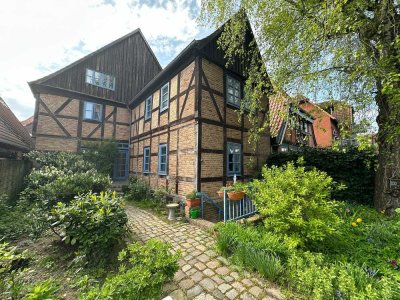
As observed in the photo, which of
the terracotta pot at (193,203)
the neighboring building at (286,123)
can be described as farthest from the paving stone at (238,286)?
the neighboring building at (286,123)

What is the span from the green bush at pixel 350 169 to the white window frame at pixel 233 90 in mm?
3891

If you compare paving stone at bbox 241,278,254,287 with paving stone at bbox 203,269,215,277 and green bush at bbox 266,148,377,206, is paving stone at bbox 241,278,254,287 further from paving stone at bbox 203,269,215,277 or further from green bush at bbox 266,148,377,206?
green bush at bbox 266,148,377,206

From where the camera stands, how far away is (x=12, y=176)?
7.00 m

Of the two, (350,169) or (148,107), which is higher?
(148,107)

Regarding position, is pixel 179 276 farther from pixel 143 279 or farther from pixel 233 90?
pixel 233 90

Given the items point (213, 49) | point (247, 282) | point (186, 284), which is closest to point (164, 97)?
point (213, 49)

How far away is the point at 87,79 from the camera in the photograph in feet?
37.3

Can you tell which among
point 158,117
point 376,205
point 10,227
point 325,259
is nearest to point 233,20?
point 158,117

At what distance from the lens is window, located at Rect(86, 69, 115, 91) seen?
1145cm

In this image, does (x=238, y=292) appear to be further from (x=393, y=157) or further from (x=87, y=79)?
(x=87, y=79)

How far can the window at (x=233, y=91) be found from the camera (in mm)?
7795

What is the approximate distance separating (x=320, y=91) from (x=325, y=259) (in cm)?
497

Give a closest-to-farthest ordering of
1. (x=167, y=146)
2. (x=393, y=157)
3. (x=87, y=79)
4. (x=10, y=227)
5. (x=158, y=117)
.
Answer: (x=10, y=227) → (x=393, y=157) → (x=167, y=146) → (x=158, y=117) → (x=87, y=79)

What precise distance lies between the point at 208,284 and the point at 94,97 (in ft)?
41.6
